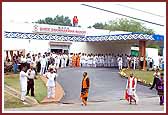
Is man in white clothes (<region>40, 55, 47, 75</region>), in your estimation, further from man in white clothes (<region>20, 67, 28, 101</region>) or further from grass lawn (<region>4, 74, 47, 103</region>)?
man in white clothes (<region>20, 67, 28, 101</region>)

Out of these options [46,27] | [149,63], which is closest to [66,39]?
[46,27]

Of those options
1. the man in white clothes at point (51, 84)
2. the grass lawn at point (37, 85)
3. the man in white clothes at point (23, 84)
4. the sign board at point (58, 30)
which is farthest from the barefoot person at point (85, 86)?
the sign board at point (58, 30)

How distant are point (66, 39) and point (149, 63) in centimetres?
705

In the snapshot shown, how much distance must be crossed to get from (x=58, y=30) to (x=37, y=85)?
15.7m

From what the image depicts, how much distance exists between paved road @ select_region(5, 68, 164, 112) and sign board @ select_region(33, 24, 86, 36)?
879cm

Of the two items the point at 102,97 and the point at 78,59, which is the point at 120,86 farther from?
the point at 78,59

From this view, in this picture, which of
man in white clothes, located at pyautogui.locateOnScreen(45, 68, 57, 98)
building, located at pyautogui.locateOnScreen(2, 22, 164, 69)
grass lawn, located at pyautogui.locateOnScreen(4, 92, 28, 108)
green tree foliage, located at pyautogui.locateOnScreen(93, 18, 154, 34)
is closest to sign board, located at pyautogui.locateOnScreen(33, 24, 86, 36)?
building, located at pyautogui.locateOnScreen(2, 22, 164, 69)

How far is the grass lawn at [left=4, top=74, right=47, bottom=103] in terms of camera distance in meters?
17.3

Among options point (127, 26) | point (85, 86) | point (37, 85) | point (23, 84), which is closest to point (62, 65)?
point (37, 85)

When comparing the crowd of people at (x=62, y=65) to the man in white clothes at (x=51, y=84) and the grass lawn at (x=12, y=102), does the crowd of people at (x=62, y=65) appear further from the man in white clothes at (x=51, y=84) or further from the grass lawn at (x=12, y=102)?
the grass lawn at (x=12, y=102)

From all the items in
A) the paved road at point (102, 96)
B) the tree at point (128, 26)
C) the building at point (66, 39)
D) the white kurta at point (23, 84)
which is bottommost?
the paved road at point (102, 96)

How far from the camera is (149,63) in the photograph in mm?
33781

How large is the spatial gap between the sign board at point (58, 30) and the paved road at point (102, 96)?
28.8 feet

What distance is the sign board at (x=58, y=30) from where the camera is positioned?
34.0 meters
